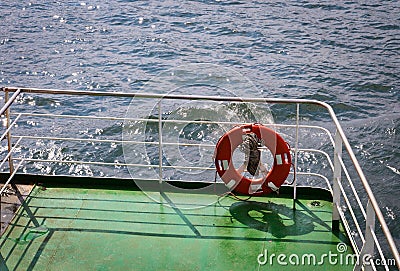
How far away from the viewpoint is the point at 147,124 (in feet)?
37.0

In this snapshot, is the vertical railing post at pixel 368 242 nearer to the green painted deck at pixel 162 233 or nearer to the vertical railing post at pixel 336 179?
the green painted deck at pixel 162 233

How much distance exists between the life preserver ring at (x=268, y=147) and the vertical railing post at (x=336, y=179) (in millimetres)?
483

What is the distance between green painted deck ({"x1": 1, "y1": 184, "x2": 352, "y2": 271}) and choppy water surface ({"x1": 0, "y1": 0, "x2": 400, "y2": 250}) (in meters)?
4.75

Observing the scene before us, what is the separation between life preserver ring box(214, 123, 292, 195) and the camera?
17.0 feet

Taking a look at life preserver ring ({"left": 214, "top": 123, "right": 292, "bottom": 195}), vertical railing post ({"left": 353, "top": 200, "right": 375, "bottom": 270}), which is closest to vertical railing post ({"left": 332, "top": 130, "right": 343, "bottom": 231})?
life preserver ring ({"left": 214, "top": 123, "right": 292, "bottom": 195})

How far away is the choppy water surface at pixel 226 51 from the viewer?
440 inches

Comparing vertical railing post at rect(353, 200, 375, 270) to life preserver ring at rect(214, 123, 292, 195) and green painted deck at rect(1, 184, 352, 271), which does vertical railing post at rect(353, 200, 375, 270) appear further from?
life preserver ring at rect(214, 123, 292, 195)

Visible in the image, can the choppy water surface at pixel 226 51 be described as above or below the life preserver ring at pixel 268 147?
below

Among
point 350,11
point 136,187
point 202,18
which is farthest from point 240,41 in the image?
point 136,187

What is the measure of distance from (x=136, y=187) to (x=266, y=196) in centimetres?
100

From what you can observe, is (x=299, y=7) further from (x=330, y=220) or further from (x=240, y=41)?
(x=330, y=220)

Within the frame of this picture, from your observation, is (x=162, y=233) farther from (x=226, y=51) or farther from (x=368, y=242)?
(x=226, y=51)

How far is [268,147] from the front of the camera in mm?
5199

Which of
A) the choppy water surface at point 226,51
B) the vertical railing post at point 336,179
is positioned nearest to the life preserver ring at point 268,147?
the vertical railing post at point 336,179
